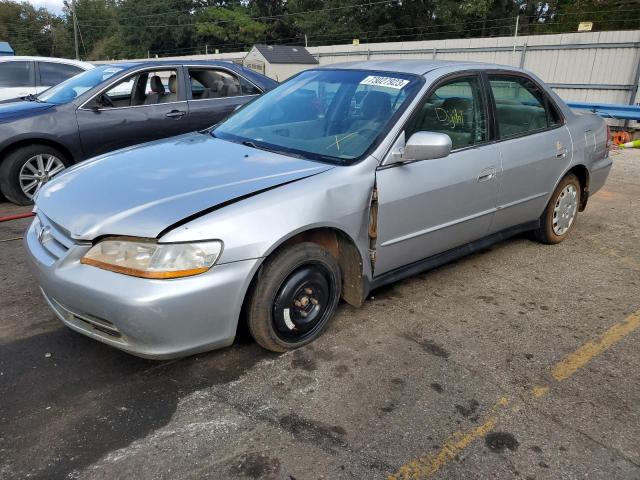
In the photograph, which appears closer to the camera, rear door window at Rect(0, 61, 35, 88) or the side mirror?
the side mirror

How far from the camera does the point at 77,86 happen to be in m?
6.23

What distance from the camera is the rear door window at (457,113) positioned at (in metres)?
3.48

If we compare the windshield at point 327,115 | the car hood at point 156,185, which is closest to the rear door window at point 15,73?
the windshield at point 327,115

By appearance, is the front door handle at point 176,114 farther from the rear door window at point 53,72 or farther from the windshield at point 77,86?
the rear door window at point 53,72

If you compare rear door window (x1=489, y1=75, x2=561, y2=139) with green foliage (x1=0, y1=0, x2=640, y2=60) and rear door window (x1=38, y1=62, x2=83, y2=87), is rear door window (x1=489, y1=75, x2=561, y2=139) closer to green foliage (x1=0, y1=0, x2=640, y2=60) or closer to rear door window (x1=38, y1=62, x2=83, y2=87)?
rear door window (x1=38, y1=62, x2=83, y2=87)

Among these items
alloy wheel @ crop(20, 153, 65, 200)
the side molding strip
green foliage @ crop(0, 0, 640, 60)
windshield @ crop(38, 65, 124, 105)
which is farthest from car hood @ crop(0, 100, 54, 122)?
green foliage @ crop(0, 0, 640, 60)

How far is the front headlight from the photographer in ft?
7.92

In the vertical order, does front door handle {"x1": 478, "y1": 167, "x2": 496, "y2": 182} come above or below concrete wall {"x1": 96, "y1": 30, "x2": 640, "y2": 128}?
below

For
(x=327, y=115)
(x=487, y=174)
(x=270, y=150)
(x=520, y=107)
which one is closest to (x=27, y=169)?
(x=270, y=150)

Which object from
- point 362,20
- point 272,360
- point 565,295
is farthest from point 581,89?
point 362,20

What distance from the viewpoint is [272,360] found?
294 centimetres

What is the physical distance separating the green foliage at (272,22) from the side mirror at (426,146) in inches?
778

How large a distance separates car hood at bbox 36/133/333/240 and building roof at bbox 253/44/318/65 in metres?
19.2

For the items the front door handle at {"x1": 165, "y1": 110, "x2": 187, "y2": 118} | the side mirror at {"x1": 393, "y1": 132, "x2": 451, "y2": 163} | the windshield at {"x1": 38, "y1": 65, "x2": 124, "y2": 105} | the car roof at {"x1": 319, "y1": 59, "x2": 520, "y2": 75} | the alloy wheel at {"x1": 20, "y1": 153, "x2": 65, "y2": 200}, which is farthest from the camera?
the front door handle at {"x1": 165, "y1": 110, "x2": 187, "y2": 118}
